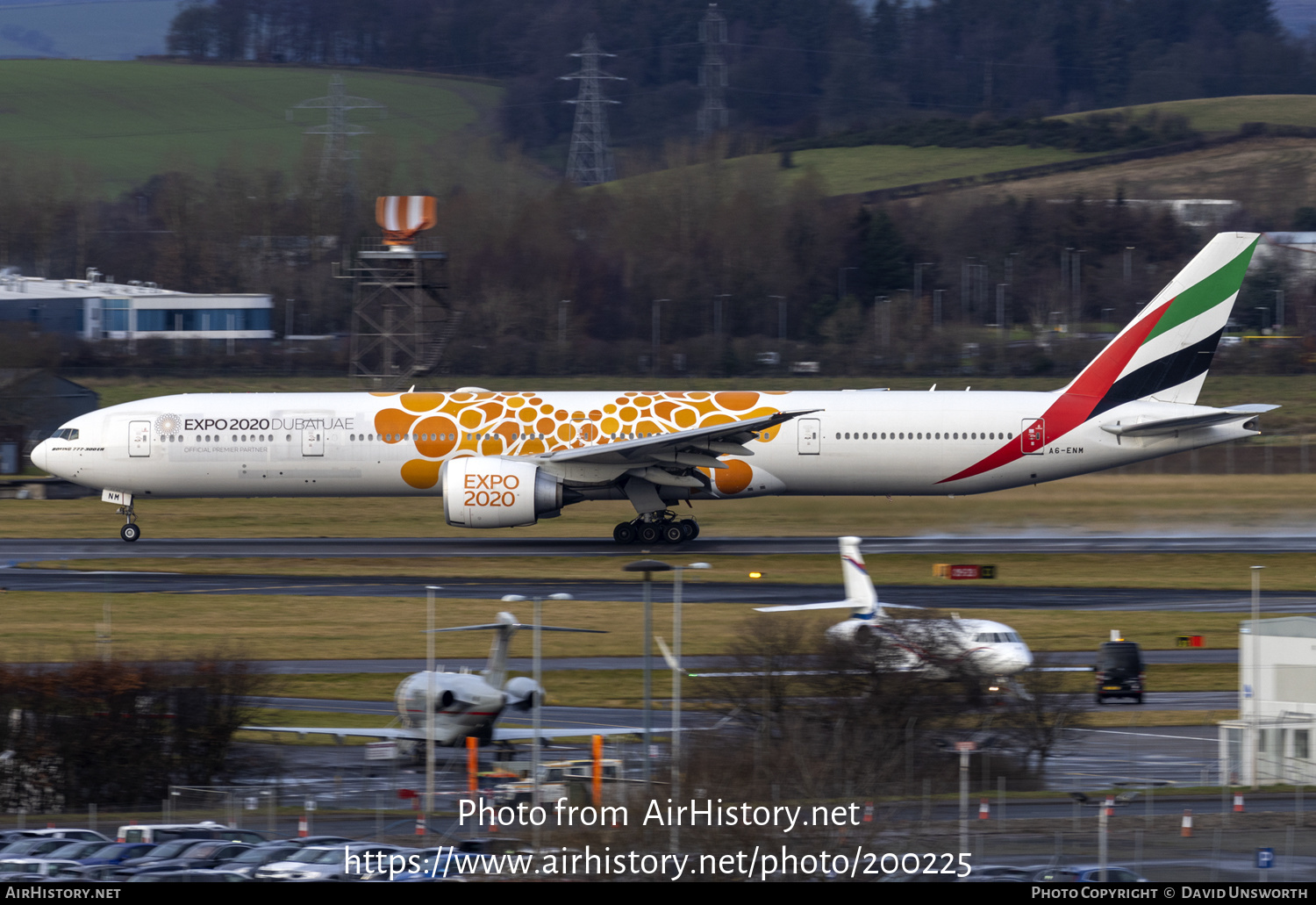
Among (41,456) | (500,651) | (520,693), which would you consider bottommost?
(520,693)

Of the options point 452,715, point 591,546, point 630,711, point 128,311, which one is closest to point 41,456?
point 591,546

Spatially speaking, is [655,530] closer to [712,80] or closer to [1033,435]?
[1033,435]

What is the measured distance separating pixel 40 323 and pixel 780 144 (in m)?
77.9

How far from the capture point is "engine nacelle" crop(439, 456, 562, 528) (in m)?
40.5

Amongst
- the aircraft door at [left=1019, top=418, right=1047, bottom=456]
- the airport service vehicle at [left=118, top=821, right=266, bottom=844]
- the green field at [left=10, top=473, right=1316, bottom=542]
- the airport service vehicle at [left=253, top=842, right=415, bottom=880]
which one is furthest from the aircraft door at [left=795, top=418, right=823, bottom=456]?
the airport service vehicle at [left=253, top=842, right=415, bottom=880]

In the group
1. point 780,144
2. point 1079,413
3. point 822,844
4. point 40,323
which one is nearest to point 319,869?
point 822,844

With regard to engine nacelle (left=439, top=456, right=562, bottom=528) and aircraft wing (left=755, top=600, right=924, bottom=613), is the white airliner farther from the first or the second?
aircraft wing (left=755, top=600, right=924, bottom=613)

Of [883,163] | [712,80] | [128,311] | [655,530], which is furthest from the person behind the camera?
[712,80]

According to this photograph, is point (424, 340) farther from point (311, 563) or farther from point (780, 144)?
point (780, 144)

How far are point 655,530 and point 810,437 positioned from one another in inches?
196

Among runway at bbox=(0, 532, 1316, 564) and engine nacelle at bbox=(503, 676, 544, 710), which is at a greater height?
runway at bbox=(0, 532, 1316, 564)

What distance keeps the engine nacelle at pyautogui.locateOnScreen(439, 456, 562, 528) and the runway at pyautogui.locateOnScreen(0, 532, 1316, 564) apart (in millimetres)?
1827

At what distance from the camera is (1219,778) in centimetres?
2175

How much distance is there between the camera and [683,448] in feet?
136
